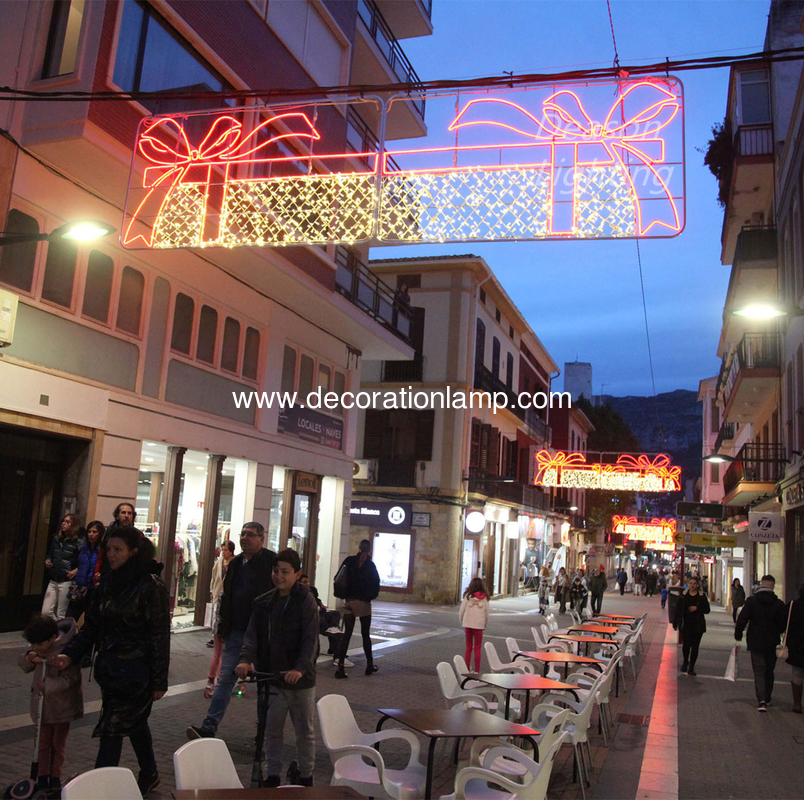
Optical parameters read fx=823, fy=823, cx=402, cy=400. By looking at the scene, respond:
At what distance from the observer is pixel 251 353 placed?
15.9m

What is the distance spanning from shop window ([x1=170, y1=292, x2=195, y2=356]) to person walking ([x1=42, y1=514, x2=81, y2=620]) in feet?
13.9

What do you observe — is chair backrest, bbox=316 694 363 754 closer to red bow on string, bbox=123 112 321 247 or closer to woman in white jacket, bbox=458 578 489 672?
red bow on string, bbox=123 112 321 247

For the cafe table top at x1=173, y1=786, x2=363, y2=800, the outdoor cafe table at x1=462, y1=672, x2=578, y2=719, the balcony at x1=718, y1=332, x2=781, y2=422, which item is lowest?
the outdoor cafe table at x1=462, y1=672, x2=578, y2=719

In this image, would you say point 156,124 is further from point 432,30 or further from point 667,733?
point 432,30

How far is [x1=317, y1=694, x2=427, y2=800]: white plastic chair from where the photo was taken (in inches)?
195

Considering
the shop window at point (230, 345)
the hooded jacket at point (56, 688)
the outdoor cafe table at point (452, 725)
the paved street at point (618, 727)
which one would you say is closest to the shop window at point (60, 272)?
the shop window at point (230, 345)

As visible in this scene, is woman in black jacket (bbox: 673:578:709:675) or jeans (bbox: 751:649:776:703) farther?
woman in black jacket (bbox: 673:578:709:675)

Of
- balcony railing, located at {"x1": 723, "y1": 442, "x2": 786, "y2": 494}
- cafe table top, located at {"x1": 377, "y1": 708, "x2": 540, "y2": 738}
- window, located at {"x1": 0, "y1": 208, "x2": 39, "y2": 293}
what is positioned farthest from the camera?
balcony railing, located at {"x1": 723, "y1": 442, "x2": 786, "y2": 494}

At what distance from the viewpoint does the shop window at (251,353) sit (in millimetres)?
15727

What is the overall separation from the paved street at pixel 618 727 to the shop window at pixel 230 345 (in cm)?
479

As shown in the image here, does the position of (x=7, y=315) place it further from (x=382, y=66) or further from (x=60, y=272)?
(x=382, y=66)

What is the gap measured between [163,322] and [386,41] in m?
11.2

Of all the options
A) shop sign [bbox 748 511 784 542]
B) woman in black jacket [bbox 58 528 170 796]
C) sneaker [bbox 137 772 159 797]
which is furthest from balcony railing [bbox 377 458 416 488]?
woman in black jacket [bbox 58 528 170 796]

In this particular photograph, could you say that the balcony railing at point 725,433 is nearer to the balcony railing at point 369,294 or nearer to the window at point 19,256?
the balcony railing at point 369,294
